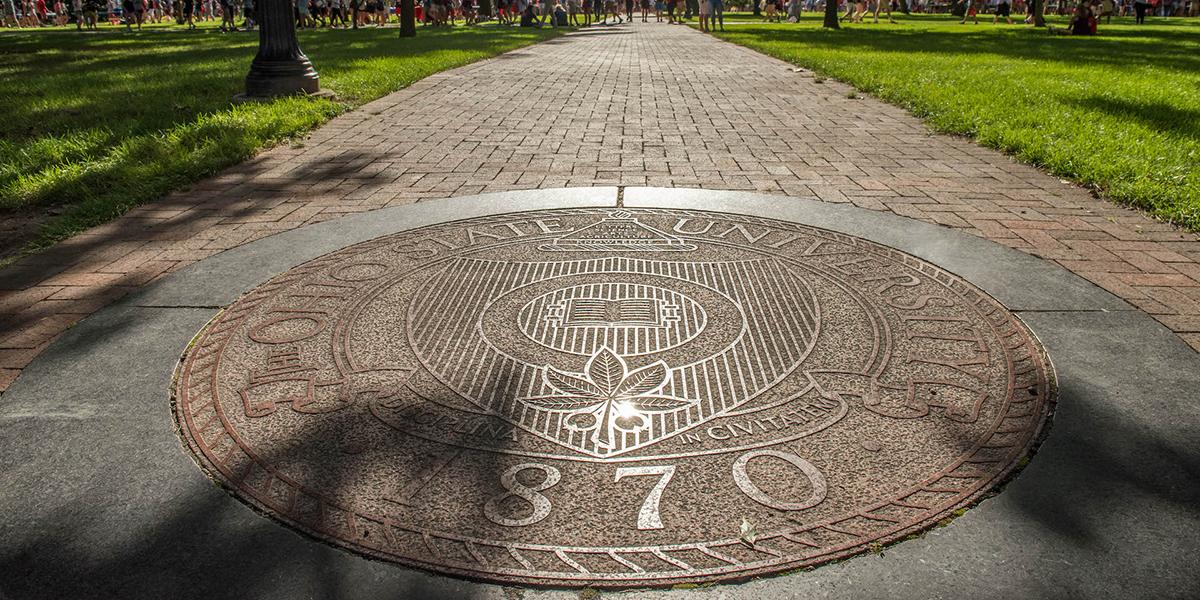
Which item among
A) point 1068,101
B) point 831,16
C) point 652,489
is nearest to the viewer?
point 652,489

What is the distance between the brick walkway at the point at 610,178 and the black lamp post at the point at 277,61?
3.33 ft

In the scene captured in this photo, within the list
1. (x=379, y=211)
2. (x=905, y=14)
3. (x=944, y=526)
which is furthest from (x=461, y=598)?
(x=905, y=14)

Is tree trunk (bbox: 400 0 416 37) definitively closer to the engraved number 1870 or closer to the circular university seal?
the circular university seal

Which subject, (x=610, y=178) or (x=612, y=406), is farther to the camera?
(x=610, y=178)

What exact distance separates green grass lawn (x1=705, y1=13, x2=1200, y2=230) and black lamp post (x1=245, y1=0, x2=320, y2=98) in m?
6.33

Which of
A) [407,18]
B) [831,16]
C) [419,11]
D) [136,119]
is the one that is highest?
[419,11]

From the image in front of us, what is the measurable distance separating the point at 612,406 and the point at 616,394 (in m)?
0.07

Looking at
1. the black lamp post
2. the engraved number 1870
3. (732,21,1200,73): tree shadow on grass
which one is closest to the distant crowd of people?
(732,21,1200,73): tree shadow on grass

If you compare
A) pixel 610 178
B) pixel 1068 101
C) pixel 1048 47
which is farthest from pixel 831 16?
pixel 610 178

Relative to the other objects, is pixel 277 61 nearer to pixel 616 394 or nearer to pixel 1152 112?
pixel 616 394

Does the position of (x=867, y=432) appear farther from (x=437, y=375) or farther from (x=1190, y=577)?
(x=437, y=375)

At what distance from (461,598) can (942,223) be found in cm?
359

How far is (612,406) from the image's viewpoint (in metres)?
2.36

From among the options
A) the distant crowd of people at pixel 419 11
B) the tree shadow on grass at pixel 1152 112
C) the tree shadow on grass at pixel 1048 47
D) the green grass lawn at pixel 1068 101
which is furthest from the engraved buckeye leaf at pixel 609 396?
the distant crowd of people at pixel 419 11
